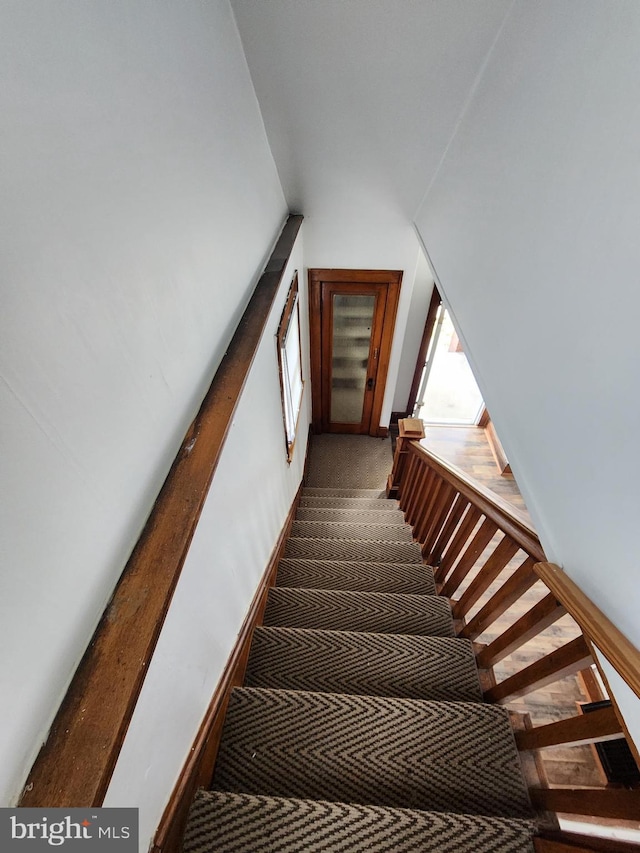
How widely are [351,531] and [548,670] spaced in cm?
158

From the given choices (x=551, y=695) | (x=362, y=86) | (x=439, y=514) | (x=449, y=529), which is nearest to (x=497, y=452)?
(x=551, y=695)

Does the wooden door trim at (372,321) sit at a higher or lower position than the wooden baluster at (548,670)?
higher

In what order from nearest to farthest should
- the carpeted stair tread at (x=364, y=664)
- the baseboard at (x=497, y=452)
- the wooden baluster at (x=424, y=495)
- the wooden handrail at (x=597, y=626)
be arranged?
the wooden handrail at (x=597, y=626), the carpeted stair tread at (x=364, y=664), the wooden baluster at (x=424, y=495), the baseboard at (x=497, y=452)

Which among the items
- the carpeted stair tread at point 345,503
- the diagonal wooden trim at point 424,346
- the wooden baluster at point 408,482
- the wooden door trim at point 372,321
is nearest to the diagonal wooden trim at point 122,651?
the wooden baluster at point 408,482

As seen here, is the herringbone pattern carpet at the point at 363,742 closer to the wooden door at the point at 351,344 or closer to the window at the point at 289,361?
the window at the point at 289,361

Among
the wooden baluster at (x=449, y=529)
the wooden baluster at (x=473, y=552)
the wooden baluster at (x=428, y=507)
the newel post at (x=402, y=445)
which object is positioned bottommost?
the wooden baluster at (x=473, y=552)

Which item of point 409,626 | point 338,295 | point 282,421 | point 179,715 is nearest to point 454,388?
point 338,295

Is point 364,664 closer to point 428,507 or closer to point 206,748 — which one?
point 206,748

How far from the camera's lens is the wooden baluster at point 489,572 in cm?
121

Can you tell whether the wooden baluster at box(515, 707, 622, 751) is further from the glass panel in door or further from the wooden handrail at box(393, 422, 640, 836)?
the glass panel in door

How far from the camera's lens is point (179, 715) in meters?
0.83

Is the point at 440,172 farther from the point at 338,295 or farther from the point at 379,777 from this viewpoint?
the point at 379,777

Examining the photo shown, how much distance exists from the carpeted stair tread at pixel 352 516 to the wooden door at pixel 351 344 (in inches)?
59.0

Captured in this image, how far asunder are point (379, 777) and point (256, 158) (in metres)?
2.30
